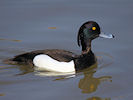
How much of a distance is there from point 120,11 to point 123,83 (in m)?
3.67

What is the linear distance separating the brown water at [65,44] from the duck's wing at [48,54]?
0.15 m

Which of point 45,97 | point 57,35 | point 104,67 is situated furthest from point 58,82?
point 57,35

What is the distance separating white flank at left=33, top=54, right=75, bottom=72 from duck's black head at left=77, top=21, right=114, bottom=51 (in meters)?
0.63

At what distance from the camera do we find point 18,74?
8.11 m

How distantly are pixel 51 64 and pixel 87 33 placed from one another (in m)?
1.07

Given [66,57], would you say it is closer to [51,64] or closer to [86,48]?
[51,64]

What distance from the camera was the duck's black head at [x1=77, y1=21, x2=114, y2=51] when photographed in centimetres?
842

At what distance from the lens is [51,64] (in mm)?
8250

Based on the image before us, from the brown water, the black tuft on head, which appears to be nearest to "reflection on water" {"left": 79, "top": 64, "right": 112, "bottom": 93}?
the brown water

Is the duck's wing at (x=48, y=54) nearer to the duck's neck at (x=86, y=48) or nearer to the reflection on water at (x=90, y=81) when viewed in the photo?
the duck's neck at (x=86, y=48)

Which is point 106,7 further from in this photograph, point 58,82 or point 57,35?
point 58,82

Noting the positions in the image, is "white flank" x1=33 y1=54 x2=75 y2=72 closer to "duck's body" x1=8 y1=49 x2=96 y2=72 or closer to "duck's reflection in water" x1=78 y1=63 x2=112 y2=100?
"duck's body" x1=8 y1=49 x2=96 y2=72

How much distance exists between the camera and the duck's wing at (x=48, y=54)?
27.0ft

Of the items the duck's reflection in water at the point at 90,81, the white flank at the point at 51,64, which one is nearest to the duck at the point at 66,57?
the white flank at the point at 51,64
